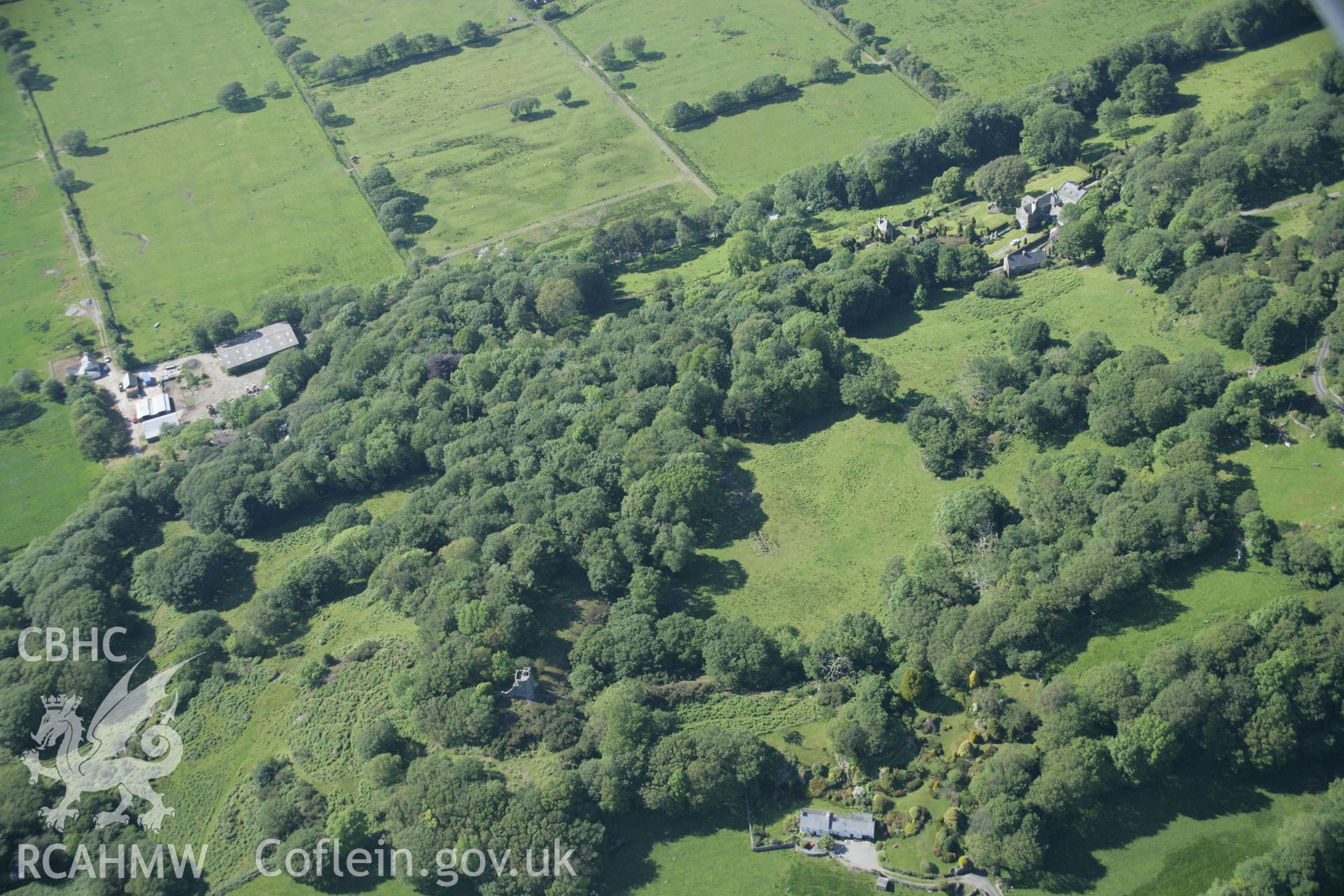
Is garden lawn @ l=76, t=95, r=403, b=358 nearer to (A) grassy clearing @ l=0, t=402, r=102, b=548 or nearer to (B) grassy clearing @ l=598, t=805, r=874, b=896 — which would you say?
(A) grassy clearing @ l=0, t=402, r=102, b=548

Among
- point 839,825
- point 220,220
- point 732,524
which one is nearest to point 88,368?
point 220,220

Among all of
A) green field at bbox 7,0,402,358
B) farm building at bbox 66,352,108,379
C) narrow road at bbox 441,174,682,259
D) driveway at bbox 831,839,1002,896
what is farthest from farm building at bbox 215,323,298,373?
driveway at bbox 831,839,1002,896

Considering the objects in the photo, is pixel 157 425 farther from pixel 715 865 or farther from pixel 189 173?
pixel 715 865

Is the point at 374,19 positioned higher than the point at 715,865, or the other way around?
the point at 374,19

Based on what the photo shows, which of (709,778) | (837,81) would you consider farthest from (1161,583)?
(837,81)

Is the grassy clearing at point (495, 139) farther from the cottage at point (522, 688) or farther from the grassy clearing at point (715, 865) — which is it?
the grassy clearing at point (715, 865)
